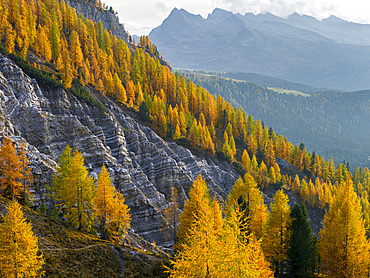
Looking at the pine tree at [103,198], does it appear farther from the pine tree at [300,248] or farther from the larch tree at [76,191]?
the pine tree at [300,248]

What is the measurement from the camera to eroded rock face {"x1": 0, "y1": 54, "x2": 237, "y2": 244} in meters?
57.6

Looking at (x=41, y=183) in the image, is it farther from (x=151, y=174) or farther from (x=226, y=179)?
(x=226, y=179)

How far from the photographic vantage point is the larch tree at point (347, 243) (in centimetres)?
3028

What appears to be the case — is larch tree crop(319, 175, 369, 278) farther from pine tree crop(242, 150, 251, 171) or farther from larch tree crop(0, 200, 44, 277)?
pine tree crop(242, 150, 251, 171)

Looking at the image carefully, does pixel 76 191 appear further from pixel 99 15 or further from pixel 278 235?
pixel 99 15

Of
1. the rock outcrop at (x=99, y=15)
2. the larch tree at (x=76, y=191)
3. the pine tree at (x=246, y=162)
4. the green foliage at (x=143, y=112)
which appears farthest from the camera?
the rock outcrop at (x=99, y=15)

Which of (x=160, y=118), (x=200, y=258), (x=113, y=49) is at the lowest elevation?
(x=200, y=258)

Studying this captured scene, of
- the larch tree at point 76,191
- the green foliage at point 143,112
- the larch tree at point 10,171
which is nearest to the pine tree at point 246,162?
the green foliage at point 143,112

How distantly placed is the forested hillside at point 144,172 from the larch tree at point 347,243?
138mm

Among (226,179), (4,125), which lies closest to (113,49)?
(226,179)

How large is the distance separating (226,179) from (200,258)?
3267 inches

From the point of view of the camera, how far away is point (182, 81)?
151 m

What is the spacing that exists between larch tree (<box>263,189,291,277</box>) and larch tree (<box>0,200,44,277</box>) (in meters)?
27.9

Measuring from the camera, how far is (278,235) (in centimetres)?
3709
